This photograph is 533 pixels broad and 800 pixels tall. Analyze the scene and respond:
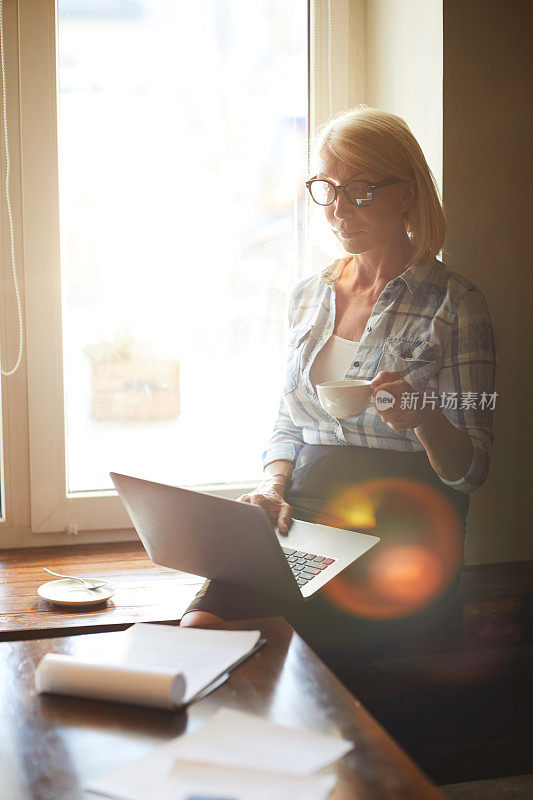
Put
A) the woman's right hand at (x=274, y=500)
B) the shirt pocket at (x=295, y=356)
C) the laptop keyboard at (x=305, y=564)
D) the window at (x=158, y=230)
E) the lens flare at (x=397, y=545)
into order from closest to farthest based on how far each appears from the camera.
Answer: the laptop keyboard at (x=305, y=564) → the lens flare at (x=397, y=545) → the woman's right hand at (x=274, y=500) → the shirt pocket at (x=295, y=356) → the window at (x=158, y=230)

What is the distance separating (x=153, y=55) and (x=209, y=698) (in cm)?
173

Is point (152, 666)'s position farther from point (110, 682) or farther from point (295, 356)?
point (295, 356)

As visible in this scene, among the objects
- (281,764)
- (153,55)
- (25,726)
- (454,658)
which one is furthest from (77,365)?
(281,764)

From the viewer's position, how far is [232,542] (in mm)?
1312

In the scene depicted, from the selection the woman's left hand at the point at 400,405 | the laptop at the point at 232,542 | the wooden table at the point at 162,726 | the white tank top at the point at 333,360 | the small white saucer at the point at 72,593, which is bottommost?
the small white saucer at the point at 72,593

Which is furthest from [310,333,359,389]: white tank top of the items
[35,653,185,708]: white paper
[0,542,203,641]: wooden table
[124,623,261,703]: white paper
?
[35,653,185,708]: white paper

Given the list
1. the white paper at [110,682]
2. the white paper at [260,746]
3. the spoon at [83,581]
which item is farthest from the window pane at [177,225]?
the white paper at [260,746]

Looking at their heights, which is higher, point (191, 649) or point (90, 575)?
point (191, 649)

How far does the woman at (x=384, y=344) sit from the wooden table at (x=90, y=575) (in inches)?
12.4

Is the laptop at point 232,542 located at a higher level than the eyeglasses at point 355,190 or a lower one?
lower

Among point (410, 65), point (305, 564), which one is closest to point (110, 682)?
point (305, 564)

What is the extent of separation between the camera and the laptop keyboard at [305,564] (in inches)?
55.5

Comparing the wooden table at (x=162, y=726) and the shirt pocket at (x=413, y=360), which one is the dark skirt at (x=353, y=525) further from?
the wooden table at (x=162, y=726)

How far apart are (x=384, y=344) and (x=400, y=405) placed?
30 centimetres
